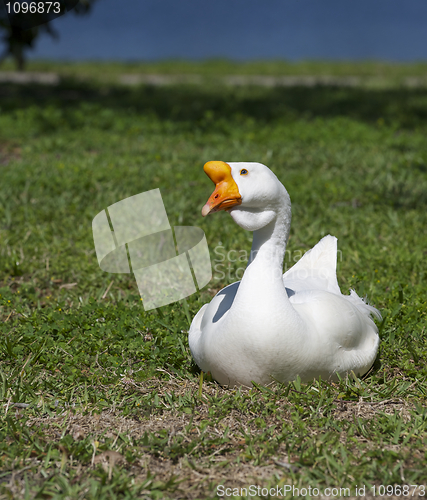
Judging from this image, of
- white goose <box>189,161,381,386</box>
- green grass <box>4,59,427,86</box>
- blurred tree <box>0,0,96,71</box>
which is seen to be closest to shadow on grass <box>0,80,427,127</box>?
blurred tree <box>0,0,96,71</box>

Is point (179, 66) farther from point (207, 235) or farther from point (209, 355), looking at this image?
point (209, 355)

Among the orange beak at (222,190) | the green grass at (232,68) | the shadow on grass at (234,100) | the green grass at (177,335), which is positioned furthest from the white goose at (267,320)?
the green grass at (232,68)

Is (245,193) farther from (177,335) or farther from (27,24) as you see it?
(27,24)

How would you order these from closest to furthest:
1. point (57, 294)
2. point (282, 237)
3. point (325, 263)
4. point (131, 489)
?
point (131, 489) → point (282, 237) → point (325, 263) → point (57, 294)

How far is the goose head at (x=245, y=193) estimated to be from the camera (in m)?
2.51

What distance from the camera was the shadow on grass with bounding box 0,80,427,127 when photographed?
9727mm

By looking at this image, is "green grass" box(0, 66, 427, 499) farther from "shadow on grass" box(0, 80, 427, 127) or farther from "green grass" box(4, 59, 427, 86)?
"green grass" box(4, 59, 427, 86)

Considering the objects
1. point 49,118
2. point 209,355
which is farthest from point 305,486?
point 49,118

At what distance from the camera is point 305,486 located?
227 cm

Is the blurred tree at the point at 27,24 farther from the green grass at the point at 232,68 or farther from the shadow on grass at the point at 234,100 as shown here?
the green grass at the point at 232,68

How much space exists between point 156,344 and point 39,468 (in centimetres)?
116

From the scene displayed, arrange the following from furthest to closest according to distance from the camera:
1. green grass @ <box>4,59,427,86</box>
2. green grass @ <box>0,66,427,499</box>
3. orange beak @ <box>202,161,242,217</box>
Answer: green grass @ <box>4,59,427,86</box>
orange beak @ <box>202,161,242,217</box>
green grass @ <box>0,66,427,499</box>

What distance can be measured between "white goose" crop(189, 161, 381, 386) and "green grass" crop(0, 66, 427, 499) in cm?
14

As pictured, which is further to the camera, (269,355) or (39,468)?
(269,355)
